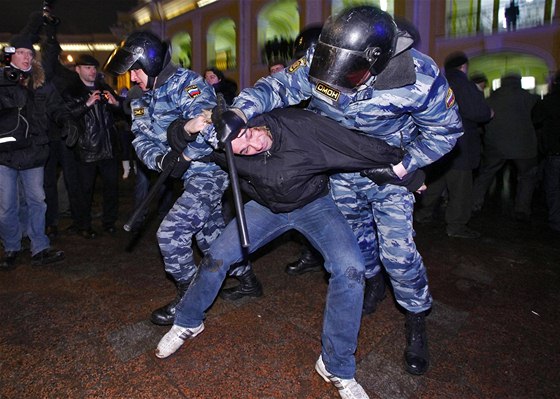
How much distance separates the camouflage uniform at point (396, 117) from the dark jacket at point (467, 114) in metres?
2.73

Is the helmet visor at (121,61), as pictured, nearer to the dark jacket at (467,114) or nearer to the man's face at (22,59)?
the man's face at (22,59)

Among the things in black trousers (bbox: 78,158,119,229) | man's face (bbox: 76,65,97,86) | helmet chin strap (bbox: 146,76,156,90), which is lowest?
black trousers (bbox: 78,158,119,229)

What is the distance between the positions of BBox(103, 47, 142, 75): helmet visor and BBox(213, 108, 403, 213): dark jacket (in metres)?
1.20

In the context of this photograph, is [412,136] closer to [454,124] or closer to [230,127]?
[454,124]

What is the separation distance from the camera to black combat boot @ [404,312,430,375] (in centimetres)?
253

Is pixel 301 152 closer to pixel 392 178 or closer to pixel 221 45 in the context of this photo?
pixel 392 178

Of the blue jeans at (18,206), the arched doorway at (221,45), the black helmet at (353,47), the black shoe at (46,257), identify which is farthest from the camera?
the arched doorway at (221,45)

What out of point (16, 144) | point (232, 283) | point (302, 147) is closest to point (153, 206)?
point (16, 144)

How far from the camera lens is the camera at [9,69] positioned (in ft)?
12.2

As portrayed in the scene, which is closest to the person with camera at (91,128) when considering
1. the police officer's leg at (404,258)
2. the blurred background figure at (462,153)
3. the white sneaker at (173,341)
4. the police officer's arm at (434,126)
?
the white sneaker at (173,341)

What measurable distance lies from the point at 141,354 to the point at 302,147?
1.72 metres

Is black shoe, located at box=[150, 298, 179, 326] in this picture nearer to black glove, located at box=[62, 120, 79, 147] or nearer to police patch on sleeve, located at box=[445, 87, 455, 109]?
police patch on sleeve, located at box=[445, 87, 455, 109]

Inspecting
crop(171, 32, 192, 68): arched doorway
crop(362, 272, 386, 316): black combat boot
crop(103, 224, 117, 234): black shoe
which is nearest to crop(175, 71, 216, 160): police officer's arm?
A: crop(362, 272, 386, 316): black combat boot

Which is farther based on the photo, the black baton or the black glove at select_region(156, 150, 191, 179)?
the black glove at select_region(156, 150, 191, 179)
